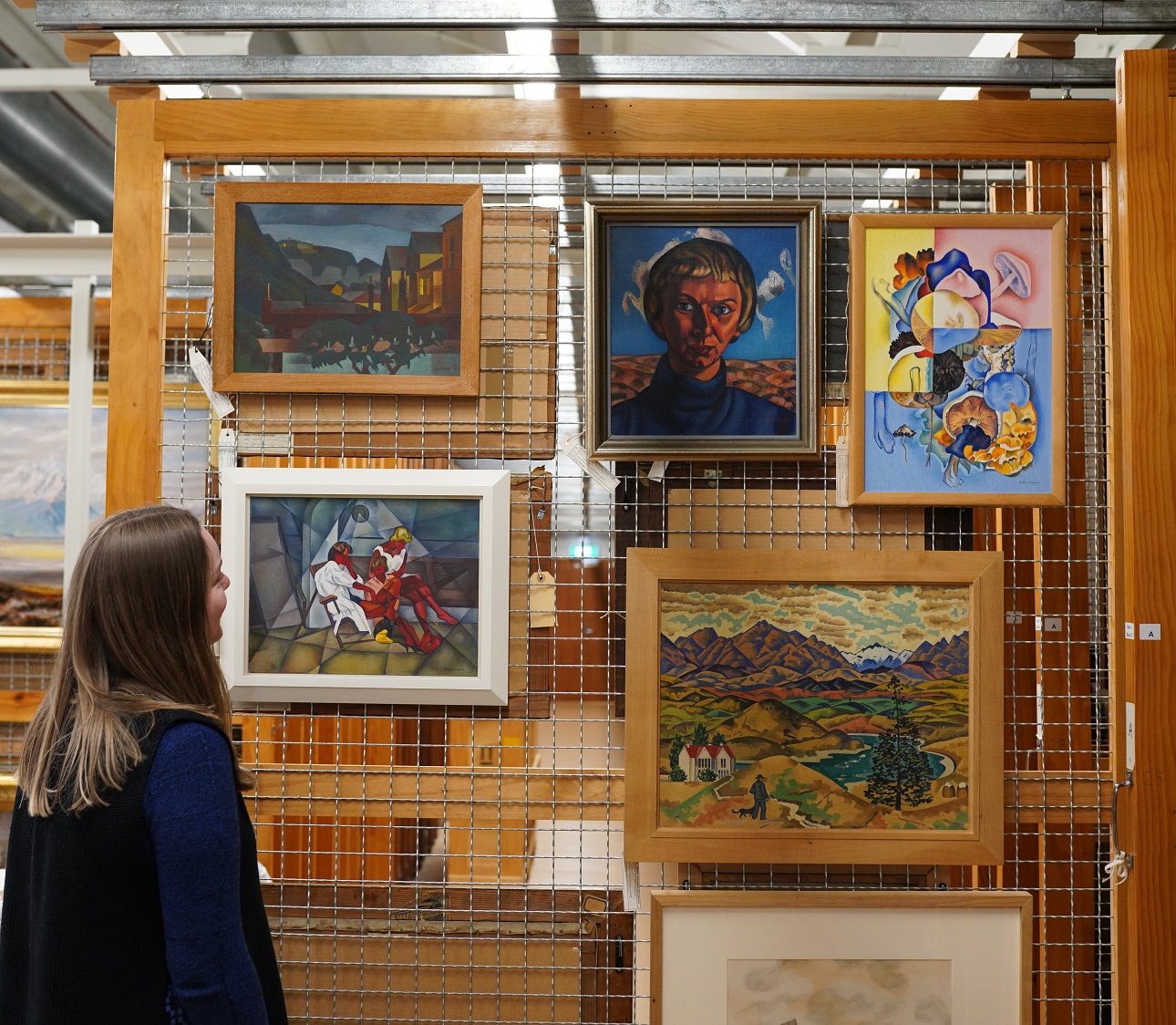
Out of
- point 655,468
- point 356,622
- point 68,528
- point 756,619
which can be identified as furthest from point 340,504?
point 68,528

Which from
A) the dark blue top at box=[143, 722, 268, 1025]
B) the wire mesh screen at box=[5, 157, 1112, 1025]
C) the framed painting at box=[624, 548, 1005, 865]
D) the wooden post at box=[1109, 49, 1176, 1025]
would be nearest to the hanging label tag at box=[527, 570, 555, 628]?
the wire mesh screen at box=[5, 157, 1112, 1025]

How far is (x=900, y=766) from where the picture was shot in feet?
5.94

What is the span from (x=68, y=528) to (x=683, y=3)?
8.06ft

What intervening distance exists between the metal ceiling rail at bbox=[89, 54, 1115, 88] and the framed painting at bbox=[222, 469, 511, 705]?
82 cm

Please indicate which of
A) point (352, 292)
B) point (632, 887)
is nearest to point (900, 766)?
point (632, 887)

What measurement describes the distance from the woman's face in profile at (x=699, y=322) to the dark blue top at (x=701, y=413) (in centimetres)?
3

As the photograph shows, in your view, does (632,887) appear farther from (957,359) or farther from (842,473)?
(957,359)

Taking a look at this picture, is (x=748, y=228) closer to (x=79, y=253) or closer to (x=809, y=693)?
(x=809, y=693)

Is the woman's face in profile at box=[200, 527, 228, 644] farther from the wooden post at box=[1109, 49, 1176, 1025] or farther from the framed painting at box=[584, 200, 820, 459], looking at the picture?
the wooden post at box=[1109, 49, 1176, 1025]

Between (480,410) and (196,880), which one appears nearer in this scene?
(196,880)

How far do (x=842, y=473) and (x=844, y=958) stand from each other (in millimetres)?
902

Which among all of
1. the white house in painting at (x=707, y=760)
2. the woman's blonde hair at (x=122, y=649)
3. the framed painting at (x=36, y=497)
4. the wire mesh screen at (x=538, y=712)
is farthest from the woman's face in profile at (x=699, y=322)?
the framed painting at (x=36, y=497)

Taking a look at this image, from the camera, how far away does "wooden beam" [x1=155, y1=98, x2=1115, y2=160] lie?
1.86 meters

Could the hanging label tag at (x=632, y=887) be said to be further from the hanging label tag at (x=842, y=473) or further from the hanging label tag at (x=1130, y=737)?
the hanging label tag at (x=1130, y=737)
